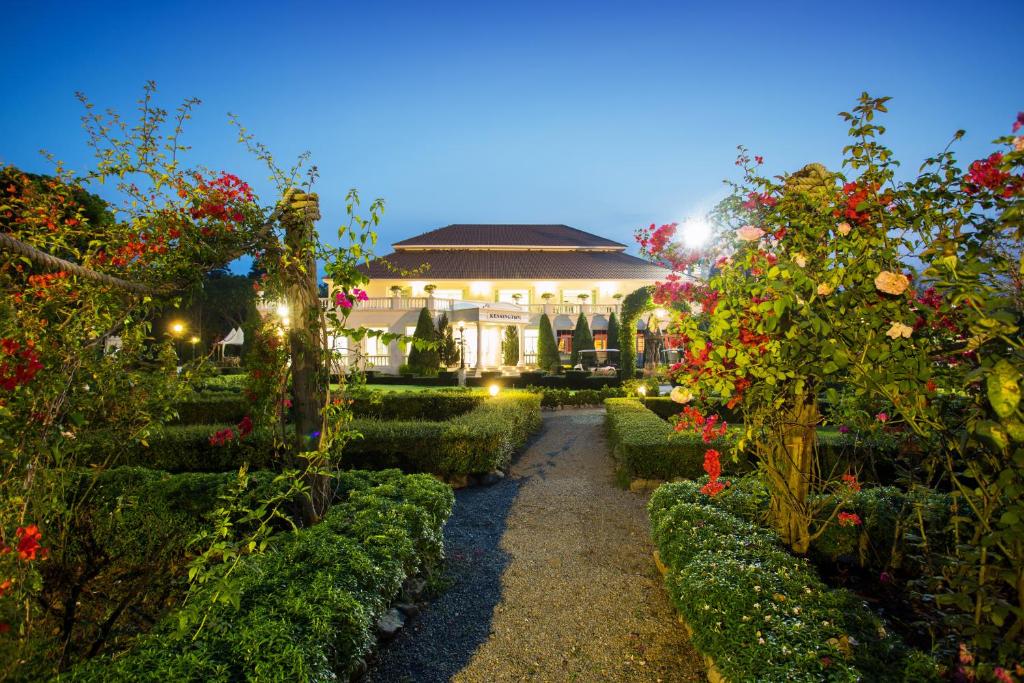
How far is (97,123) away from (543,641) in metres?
4.71

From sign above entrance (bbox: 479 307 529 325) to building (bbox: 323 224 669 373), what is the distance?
0.08m

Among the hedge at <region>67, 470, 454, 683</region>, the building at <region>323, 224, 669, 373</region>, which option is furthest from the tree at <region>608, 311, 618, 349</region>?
the hedge at <region>67, 470, 454, 683</region>

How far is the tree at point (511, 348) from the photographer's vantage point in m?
26.4

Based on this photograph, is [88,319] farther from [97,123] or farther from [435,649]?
[435,649]

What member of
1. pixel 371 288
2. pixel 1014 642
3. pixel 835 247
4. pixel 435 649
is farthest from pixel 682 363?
pixel 371 288

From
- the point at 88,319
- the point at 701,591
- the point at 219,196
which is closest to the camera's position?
the point at 701,591

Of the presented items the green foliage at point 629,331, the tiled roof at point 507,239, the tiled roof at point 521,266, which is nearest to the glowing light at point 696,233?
the green foliage at point 629,331

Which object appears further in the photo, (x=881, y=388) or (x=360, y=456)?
(x=360, y=456)

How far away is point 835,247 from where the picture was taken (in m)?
2.90

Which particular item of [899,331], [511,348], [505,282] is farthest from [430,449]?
[505,282]

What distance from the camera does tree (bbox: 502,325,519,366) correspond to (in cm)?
2641

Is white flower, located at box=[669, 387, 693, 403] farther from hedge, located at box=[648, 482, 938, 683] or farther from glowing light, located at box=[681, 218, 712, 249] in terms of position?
glowing light, located at box=[681, 218, 712, 249]

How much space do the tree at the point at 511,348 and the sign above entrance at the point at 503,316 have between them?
0.48 m

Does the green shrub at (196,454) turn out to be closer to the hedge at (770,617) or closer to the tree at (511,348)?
the hedge at (770,617)
